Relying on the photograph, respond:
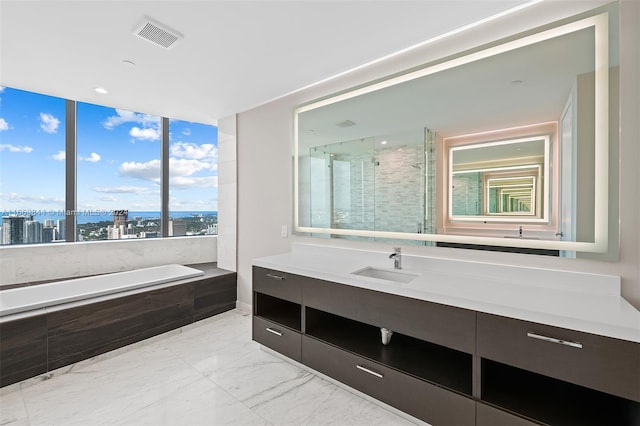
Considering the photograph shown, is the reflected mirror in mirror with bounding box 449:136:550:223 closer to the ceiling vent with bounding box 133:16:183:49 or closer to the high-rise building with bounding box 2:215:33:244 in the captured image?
the ceiling vent with bounding box 133:16:183:49

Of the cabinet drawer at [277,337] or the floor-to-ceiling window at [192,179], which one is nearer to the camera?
the cabinet drawer at [277,337]

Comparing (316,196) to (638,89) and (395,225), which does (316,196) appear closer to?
(395,225)

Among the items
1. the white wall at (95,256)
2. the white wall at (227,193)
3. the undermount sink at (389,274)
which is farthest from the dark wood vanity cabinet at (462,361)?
the white wall at (95,256)

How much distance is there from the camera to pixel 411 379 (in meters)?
1.60

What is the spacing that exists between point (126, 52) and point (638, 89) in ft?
10.2

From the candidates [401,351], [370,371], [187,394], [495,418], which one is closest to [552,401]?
[495,418]

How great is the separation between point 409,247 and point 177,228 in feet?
11.1

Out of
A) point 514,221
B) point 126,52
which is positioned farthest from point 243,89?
point 514,221

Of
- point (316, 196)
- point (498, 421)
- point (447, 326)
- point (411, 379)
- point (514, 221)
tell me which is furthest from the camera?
point (316, 196)

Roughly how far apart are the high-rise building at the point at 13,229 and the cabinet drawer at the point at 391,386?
10.9 feet

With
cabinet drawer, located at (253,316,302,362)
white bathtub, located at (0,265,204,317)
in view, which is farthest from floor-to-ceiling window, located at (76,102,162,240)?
cabinet drawer, located at (253,316,302,362)

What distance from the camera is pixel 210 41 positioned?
1981mm

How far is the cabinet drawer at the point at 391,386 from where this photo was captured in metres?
1.45

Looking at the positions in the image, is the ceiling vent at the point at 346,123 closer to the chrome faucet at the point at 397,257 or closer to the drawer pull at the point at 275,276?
the chrome faucet at the point at 397,257
